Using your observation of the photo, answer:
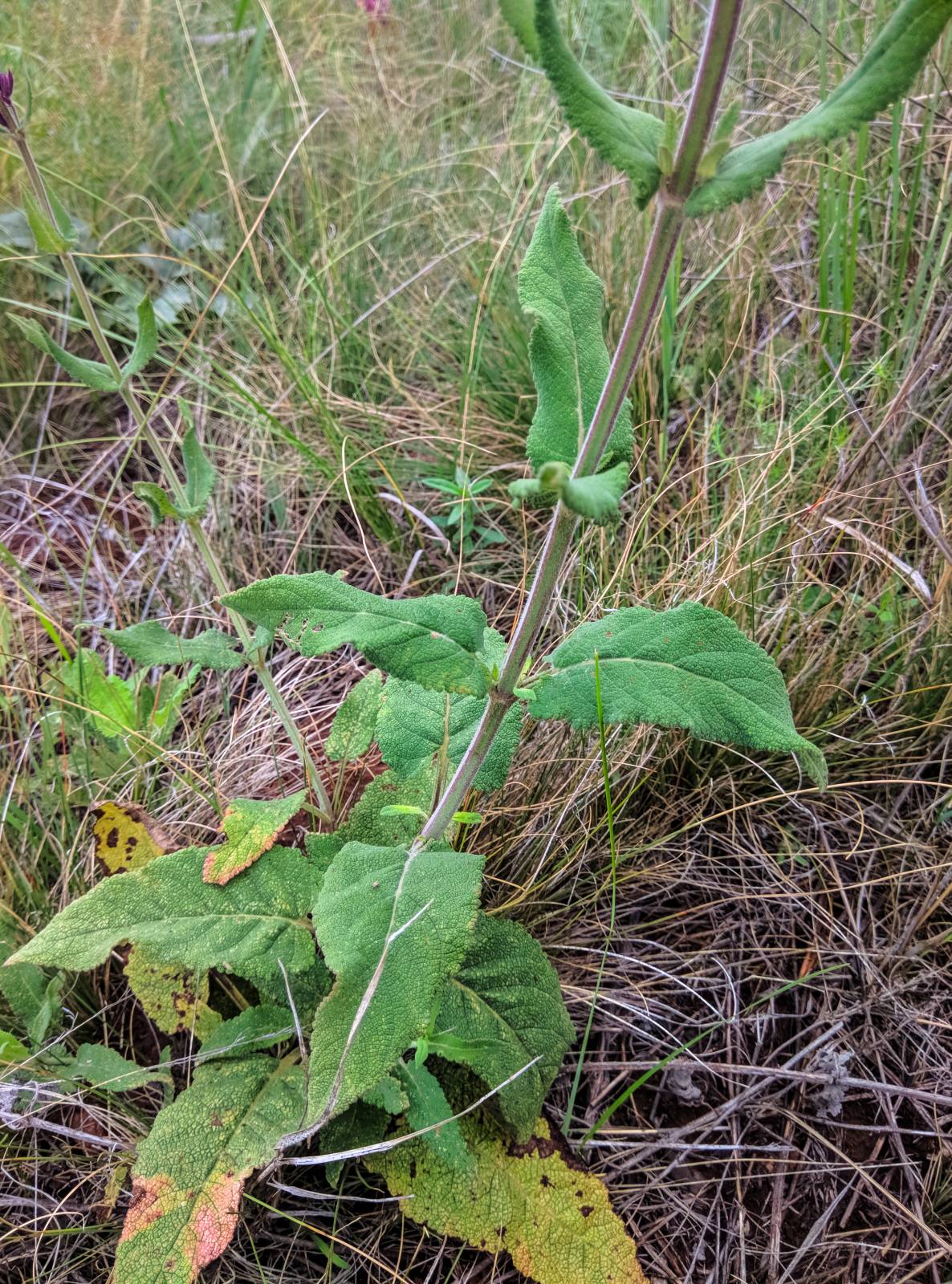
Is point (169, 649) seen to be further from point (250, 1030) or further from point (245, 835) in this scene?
point (250, 1030)

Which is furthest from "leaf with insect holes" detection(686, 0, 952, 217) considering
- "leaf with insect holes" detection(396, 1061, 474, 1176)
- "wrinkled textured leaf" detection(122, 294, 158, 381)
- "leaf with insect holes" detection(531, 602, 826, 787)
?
"leaf with insect holes" detection(396, 1061, 474, 1176)

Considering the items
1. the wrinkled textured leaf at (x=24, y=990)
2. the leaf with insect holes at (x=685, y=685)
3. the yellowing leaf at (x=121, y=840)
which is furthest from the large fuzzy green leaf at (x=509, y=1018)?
the wrinkled textured leaf at (x=24, y=990)

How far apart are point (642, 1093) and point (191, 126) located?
3.23 m

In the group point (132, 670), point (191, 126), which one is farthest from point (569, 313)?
point (191, 126)

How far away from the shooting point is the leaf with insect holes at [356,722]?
4.66 feet

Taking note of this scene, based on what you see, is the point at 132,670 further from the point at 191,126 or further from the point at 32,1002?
the point at 191,126

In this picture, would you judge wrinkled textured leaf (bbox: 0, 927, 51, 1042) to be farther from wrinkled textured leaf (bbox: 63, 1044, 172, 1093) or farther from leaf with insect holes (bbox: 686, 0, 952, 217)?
leaf with insect holes (bbox: 686, 0, 952, 217)

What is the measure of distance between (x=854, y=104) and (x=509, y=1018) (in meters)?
1.16

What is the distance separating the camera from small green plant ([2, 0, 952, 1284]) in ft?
2.48

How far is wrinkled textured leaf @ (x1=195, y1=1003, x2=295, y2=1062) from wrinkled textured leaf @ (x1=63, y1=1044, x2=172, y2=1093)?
0.09 m

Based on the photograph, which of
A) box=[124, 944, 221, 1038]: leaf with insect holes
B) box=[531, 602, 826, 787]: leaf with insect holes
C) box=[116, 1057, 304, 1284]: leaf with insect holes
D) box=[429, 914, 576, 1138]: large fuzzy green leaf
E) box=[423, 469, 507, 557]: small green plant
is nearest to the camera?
box=[531, 602, 826, 787]: leaf with insect holes

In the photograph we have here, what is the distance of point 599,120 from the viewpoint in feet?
2.42

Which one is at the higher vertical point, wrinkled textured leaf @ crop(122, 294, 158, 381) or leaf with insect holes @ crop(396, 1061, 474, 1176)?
wrinkled textured leaf @ crop(122, 294, 158, 381)

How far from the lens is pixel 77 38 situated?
3006 millimetres
